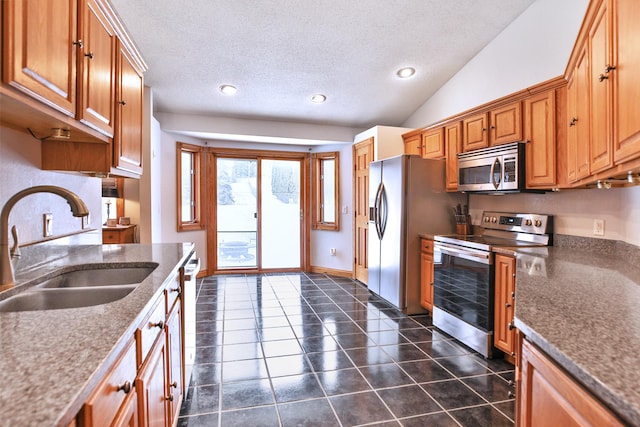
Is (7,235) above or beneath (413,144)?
beneath

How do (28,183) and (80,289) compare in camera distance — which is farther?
(28,183)

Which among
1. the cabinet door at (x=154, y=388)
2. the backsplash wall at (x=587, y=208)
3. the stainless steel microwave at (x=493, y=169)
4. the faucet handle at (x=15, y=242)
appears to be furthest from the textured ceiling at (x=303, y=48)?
the cabinet door at (x=154, y=388)

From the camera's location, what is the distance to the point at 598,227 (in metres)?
2.35

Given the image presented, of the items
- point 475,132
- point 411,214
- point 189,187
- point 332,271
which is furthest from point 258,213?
point 475,132

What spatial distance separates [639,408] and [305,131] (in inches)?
Result: 196

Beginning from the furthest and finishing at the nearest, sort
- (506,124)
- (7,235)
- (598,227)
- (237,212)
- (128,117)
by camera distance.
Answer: (237,212) → (506,124) → (598,227) → (128,117) → (7,235)

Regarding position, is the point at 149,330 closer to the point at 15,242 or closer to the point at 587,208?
the point at 15,242

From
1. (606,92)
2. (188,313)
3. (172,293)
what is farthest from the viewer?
(188,313)

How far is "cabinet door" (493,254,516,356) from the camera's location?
241 cm

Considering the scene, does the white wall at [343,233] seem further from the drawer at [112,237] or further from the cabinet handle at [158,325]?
the cabinet handle at [158,325]

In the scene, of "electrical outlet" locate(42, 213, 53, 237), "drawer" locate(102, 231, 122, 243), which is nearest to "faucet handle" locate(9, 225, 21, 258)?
"electrical outlet" locate(42, 213, 53, 237)

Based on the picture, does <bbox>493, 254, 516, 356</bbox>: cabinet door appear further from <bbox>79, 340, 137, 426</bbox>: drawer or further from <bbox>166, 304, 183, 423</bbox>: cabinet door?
<bbox>79, 340, 137, 426</bbox>: drawer

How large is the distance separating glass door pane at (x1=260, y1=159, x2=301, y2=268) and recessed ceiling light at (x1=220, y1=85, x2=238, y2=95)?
154cm

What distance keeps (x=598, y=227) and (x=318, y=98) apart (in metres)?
3.27
